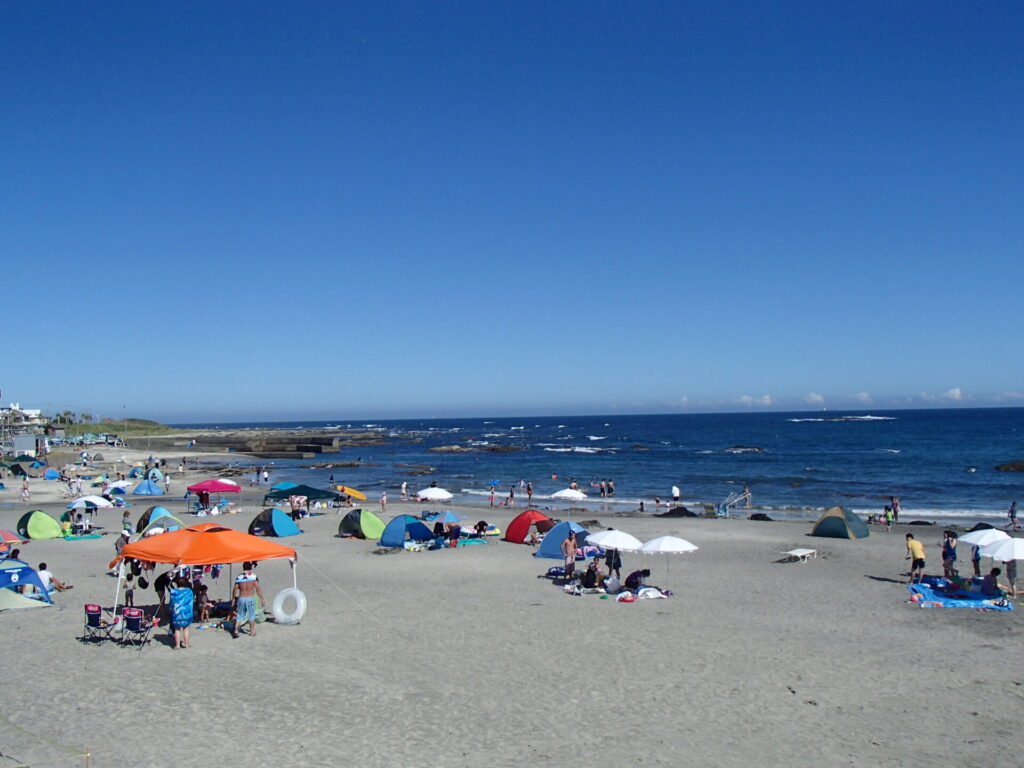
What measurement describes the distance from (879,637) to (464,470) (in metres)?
49.0

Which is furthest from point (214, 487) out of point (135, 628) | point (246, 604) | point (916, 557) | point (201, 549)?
point (916, 557)

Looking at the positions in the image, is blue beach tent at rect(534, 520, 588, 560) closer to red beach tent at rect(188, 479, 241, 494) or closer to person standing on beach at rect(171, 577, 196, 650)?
person standing on beach at rect(171, 577, 196, 650)

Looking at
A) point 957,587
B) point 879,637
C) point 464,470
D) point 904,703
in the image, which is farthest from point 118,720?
point 464,470

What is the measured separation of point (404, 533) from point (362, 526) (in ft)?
7.75

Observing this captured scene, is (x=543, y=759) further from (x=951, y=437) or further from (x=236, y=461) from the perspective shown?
(x=951, y=437)

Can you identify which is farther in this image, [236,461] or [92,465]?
[236,461]

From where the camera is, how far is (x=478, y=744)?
845 cm

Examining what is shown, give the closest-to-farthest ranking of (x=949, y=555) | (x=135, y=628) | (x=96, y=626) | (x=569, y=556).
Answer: (x=135, y=628)
(x=96, y=626)
(x=949, y=555)
(x=569, y=556)

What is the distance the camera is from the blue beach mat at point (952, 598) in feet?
48.0

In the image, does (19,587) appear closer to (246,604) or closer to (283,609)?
(246,604)

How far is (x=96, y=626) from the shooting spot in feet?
39.7

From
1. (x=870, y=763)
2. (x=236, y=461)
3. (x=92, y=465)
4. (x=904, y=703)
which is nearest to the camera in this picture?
(x=870, y=763)

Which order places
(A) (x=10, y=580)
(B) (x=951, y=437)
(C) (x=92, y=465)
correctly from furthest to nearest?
(B) (x=951, y=437)
(C) (x=92, y=465)
(A) (x=10, y=580)

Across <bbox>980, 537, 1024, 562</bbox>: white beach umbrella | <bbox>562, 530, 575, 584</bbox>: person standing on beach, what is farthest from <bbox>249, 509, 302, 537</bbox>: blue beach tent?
<bbox>980, 537, 1024, 562</bbox>: white beach umbrella
